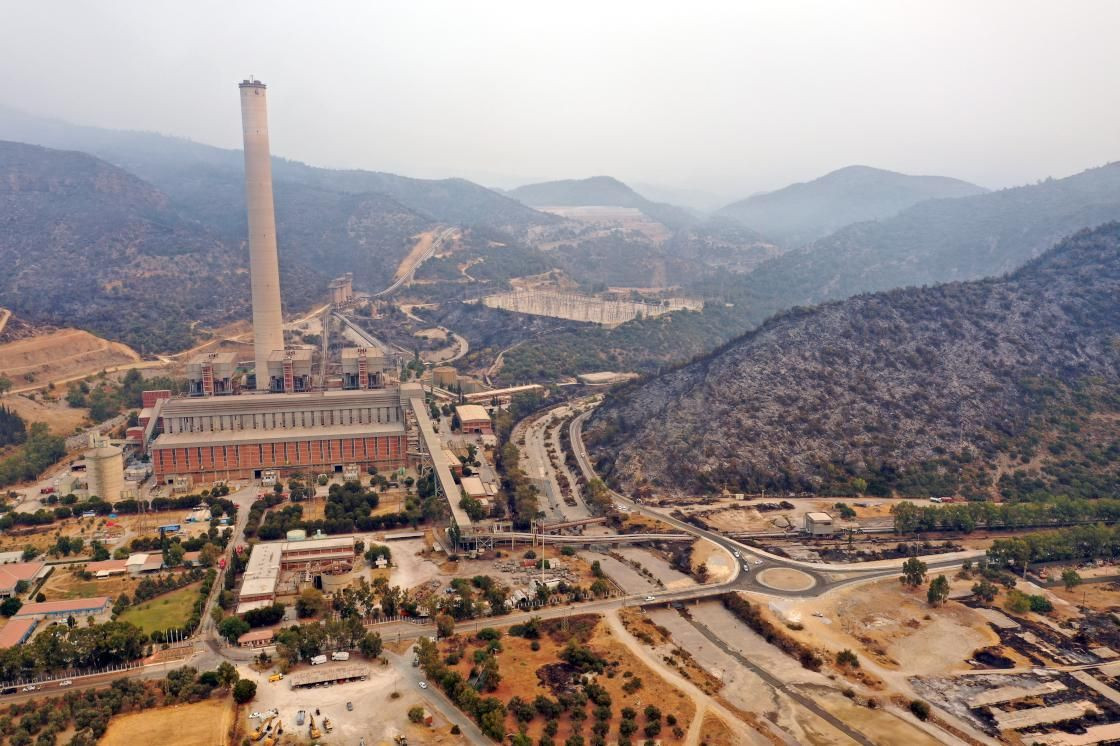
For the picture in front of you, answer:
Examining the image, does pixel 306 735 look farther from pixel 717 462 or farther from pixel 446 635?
pixel 717 462

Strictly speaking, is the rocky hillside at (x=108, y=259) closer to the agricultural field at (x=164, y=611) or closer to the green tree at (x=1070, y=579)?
the agricultural field at (x=164, y=611)

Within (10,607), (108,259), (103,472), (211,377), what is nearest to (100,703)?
(10,607)

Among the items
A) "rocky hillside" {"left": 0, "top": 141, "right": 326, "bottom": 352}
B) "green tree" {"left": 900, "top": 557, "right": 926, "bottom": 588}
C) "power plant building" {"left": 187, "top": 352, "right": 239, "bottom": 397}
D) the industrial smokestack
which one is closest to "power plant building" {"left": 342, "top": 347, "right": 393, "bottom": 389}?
the industrial smokestack

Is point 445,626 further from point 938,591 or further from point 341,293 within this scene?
point 341,293

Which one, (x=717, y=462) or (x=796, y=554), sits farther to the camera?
(x=717, y=462)

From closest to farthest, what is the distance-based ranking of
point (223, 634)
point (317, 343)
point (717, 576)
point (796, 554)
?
point (223, 634) < point (717, 576) < point (796, 554) < point (317, 343)

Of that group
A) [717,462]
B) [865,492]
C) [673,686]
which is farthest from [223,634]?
[865,492]
